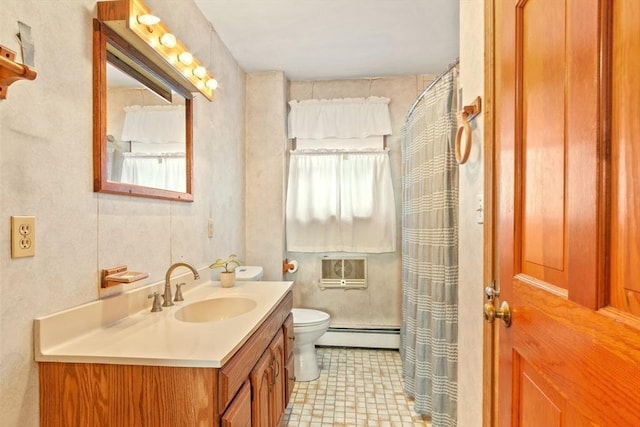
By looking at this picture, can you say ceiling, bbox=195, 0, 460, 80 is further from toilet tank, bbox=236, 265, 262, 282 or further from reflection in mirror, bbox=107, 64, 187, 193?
toilet tank, bbox=236, 265, 262, 282

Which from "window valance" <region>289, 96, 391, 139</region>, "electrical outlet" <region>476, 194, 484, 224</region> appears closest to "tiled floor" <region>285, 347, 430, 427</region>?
"electrical outlet" <region>476, 194, 484, 224</region>

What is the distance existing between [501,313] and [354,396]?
1.62 m

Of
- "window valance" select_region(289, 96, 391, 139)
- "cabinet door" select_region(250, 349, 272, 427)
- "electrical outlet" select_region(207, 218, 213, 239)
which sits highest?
"window valance" select_region(289, 96, 391, 139)

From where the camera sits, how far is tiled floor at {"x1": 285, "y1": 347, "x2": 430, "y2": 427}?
1.98 metres

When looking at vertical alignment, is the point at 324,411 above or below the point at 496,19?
below

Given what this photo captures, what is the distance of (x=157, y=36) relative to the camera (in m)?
1.36

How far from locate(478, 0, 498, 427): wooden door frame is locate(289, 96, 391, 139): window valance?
5.89 ft

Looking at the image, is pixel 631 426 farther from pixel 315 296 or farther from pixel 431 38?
pixel 315 296

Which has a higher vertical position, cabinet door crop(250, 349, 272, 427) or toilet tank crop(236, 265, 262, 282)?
toilet tank crop(236, 265, 262, 282)

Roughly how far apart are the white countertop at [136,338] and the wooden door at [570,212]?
79cm

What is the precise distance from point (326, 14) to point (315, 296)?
2240 millimetres

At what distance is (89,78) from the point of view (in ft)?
3.66

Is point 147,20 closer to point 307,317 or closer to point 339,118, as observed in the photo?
point 339,118

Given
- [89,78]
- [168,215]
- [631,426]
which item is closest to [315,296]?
[168,215]
